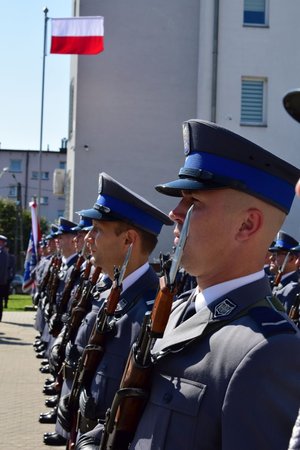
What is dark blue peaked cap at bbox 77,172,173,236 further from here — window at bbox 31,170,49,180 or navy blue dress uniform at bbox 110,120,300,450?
window at bbox 31,170,49,180

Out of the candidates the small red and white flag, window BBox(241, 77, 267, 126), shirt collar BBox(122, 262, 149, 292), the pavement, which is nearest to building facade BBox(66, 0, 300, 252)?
window BBox(241, 77, 267, 126)

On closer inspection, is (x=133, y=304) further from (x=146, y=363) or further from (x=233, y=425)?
(x=233, y=425)

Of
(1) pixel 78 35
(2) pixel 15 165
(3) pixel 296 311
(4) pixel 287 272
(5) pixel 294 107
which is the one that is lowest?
(3) pixel 296 311

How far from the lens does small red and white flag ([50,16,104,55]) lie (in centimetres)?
2028

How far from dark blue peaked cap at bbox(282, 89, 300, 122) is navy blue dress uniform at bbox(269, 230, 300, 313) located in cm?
711

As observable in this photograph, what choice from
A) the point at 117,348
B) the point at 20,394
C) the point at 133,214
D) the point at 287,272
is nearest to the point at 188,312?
the point at 117,348

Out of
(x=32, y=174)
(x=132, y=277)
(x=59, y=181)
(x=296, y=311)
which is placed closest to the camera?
(x=132, y=277)

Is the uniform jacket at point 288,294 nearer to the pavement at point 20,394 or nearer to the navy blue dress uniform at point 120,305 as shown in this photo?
the pavement at point 20,394

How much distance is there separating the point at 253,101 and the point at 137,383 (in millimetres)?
19737

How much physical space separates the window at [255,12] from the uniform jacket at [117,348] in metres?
18.5

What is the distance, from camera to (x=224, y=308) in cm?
242

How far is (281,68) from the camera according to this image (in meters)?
21.6

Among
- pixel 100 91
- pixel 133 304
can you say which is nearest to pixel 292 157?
pixel 100 91

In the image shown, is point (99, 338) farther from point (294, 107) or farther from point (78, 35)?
point (78, 35)
